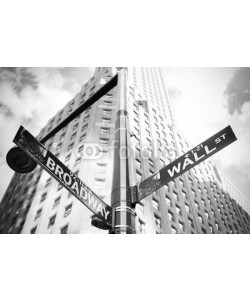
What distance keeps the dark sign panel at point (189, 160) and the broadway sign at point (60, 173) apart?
58 centimetres

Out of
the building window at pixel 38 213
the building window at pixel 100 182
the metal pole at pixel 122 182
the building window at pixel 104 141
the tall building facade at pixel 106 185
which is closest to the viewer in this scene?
the metal pole at pixel 122 182

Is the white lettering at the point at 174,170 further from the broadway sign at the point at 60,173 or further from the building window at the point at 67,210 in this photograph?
the building window at the point at 67,210

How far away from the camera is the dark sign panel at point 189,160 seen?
10.7 feet

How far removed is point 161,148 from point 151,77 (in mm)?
31936

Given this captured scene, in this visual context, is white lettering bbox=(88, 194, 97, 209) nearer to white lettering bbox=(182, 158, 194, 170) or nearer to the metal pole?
the metal pole

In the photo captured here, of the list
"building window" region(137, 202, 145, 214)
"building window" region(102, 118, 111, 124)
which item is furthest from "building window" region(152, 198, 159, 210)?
"building window" region(102, 118, 111, 124)

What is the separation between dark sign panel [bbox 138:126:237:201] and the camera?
3271 mm

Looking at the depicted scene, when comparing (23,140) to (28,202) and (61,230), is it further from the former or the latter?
(28,202)

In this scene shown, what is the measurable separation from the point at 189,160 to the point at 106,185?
25.1 m

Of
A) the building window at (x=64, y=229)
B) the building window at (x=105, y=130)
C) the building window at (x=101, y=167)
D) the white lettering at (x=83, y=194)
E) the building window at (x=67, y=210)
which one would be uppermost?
the building window at (x=105, y=130)

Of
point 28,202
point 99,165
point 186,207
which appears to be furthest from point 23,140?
point 186,207

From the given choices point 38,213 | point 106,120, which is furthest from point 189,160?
point 106,120

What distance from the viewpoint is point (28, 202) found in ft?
116

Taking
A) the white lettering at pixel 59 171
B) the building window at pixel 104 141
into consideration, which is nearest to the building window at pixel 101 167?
the building window at pixel 104 141
